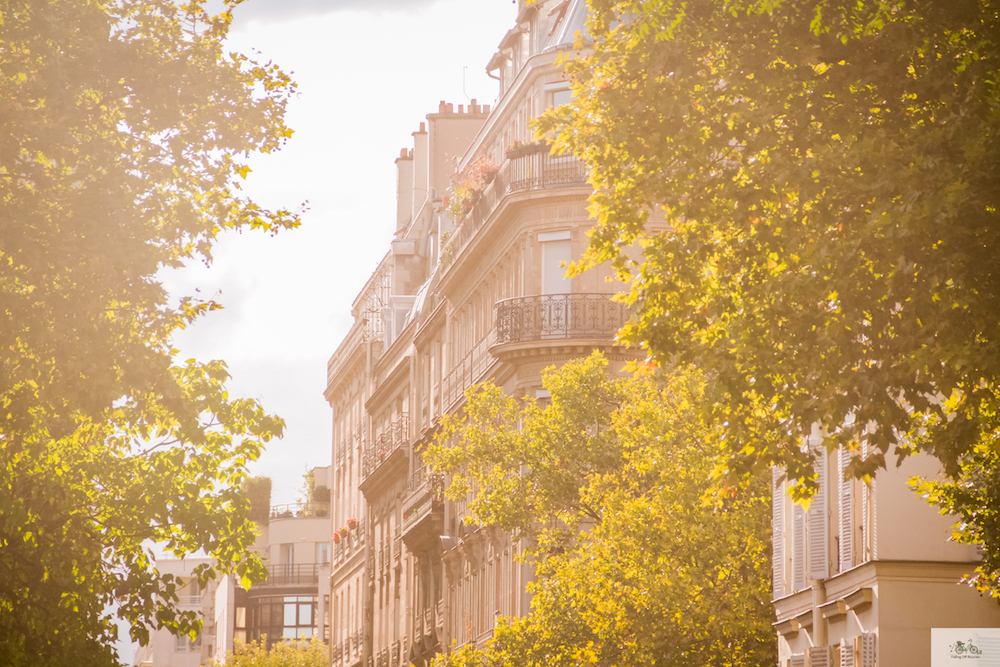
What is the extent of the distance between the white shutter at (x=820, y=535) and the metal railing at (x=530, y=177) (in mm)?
17685

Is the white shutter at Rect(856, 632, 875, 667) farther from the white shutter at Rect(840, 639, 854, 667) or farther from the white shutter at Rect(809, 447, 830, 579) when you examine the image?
the white shutter at Rect(809, 447, 830, 579)

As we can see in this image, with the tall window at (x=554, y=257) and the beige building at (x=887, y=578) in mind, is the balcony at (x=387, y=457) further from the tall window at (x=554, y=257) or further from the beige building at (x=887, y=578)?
the beige building at (x=887, y=578)

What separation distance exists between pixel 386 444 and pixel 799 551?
46.1 m

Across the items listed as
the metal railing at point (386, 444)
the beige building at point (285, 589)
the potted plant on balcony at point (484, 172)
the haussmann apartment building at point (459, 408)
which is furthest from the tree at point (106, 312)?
the beige building at point (285, 589)

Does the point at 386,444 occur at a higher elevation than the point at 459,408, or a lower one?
higher

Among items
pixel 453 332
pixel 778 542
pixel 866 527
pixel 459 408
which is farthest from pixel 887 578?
pixel 453 332

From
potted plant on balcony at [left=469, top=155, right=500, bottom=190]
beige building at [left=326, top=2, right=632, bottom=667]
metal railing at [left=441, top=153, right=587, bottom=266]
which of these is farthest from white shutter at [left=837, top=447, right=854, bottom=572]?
potted plant on balcony at [left=469, top=155, right=500, bottom=190]

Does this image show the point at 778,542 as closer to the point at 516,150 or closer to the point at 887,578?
the point at 887,578

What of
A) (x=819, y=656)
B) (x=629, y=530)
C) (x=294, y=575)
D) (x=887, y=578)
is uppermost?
(x=294, y=575)

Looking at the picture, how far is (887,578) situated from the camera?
24.0 meters

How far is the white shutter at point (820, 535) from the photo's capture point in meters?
27.0

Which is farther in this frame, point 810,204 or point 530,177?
point 530,177

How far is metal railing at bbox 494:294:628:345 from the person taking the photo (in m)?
44.9

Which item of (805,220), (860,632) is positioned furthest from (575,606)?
(805,220)
